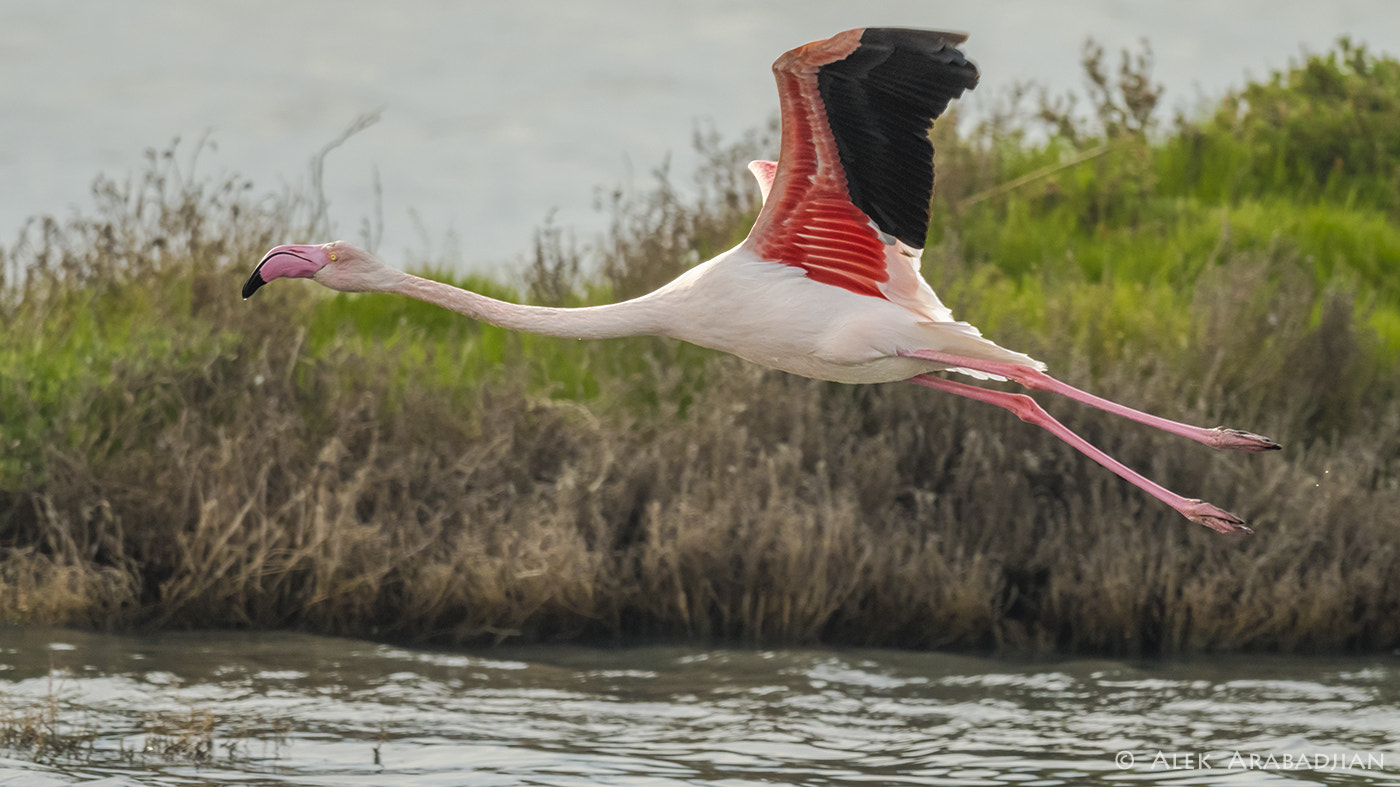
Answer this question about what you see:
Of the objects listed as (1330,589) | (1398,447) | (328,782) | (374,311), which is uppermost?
(374,311)

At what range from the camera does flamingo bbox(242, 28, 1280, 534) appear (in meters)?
5.27

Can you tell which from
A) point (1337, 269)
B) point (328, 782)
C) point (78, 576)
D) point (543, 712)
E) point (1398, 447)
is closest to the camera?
point (328, 782)

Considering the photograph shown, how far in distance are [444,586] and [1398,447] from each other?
20.1 feet

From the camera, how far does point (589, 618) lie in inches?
352

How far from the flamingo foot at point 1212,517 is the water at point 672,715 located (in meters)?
1.72

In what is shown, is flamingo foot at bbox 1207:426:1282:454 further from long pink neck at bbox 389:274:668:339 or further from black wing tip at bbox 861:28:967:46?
long pink neck at bbox 389:274:668:339

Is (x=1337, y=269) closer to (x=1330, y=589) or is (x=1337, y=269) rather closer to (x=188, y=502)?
(x=1330, y=589)

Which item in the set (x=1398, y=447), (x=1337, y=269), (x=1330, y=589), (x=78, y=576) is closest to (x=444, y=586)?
(x=78, y=576)

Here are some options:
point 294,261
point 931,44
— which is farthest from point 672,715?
point 931,44

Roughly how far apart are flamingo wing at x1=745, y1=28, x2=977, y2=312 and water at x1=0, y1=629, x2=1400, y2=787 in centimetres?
227

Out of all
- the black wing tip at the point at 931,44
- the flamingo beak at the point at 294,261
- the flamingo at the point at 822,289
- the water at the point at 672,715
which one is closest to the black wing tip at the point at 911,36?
the black wing tip at the point at 931,44

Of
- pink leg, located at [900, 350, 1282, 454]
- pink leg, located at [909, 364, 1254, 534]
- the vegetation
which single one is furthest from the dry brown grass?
pink leg, located at [900, 350, 1282, 454]

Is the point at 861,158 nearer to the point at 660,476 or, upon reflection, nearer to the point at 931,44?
the point at 931,44

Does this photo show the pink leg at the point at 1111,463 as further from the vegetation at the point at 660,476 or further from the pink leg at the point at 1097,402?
the vegetation at the point at 660,476
